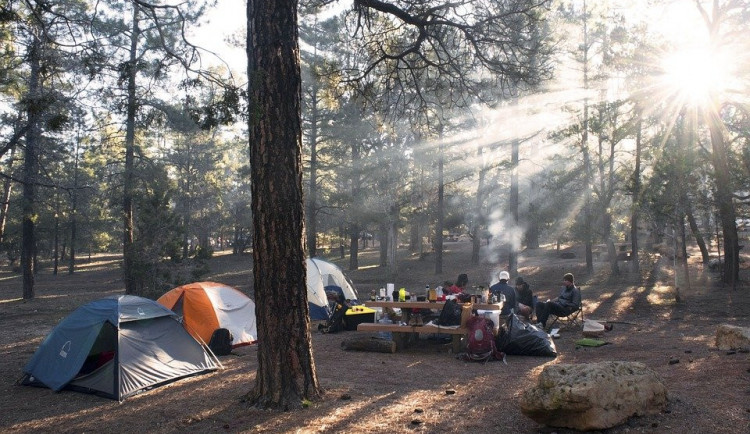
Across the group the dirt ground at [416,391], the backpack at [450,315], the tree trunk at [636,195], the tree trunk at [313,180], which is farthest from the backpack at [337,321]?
the tree trunk at [313,180]

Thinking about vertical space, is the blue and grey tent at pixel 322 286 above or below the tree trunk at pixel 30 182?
below

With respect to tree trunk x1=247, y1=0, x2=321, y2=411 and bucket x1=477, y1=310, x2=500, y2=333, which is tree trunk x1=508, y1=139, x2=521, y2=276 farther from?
tree trunk x1=247, y1=0, x2=321, y2=411

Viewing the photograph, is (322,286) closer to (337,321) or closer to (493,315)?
(337,321)

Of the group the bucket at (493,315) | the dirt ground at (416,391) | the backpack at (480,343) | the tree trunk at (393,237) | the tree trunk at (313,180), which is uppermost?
the tree trunk at (313,180)

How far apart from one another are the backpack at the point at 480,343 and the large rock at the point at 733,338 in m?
3.26

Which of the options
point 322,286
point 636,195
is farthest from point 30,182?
point 636,195

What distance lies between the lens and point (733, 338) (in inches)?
306

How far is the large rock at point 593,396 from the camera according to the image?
4605 millimetres

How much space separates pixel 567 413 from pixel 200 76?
524 cm

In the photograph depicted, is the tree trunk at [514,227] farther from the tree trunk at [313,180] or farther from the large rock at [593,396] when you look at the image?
the large rock at [593,396]

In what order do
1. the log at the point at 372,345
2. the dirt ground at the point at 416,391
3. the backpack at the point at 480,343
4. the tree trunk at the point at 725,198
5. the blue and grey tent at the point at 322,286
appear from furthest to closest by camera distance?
the tree trunk at the point at 725,198
the blue and grey tent at the point at 322,286
the log at the point at 372,345
the backpack at the point at 480,343
the dirt ground at the point at 416,391

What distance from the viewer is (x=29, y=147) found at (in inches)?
628

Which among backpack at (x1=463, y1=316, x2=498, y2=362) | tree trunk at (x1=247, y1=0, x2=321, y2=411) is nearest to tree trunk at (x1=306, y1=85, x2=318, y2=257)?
backpack at (x1=463, y1=316, x2=498, y2=362)

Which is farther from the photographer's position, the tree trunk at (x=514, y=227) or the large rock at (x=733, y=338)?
the tree trunk at (x=514, y=227)
